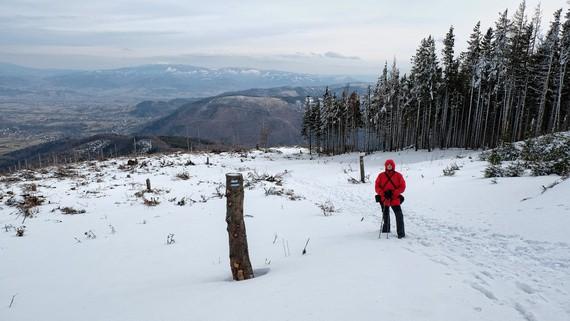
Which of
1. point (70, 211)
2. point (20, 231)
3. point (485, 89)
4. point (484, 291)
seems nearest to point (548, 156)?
point (484, 291)

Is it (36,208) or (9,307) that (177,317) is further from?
(36,208)

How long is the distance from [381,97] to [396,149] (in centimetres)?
854

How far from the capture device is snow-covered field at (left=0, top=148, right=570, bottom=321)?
415 centimetres

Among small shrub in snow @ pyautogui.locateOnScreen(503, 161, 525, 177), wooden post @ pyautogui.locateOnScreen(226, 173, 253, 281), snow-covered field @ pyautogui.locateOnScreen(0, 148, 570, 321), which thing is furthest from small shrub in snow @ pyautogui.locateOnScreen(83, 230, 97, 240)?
small shrub in snow @ pyautogui.locateOnScreen(503, 161, 525, 177)

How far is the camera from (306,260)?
249 inches

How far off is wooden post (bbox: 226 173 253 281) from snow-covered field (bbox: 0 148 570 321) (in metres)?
0.33

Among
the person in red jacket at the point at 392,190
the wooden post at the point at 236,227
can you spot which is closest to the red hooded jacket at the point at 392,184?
the person in red jacket at the point at 392,190

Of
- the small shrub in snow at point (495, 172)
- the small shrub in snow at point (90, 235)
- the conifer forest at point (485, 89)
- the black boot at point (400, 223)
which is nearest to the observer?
the black boot at point (400, 223)

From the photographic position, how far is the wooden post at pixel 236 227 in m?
5.39

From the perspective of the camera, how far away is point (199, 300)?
14.7ft

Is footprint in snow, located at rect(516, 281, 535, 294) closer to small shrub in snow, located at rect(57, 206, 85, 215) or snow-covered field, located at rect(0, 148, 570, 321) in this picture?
snow-covered field, located at rect(0, 148, 570, 321)

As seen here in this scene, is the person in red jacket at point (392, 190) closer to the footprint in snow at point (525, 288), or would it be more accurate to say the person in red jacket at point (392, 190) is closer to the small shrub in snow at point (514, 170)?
the footprint in snow at point (525, 288)

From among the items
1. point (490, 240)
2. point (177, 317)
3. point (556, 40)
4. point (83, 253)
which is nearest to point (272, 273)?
point (177, 317)

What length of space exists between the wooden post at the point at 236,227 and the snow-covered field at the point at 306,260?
33 centimetres
